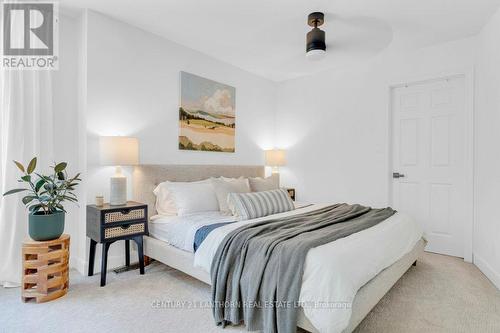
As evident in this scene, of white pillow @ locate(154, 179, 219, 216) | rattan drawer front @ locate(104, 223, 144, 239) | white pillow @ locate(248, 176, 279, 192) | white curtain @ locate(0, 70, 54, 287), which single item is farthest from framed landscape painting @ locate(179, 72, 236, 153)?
white curtain @ locate(0, 70, 54, 287)

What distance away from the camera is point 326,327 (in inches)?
59.8

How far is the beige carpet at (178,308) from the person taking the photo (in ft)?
6.44

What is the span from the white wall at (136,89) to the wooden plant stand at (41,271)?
65cm

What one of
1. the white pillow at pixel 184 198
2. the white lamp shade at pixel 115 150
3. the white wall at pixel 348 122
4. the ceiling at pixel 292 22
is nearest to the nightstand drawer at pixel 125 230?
the white pillow at pixel 184 198

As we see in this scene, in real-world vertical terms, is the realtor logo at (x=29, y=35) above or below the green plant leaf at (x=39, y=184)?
above

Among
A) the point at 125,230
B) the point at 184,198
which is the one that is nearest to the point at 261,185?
the point at 184,198

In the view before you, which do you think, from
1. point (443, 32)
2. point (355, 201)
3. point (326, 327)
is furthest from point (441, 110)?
point (326, 327)

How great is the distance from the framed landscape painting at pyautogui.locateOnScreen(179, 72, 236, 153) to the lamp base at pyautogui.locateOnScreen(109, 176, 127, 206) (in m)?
0.98

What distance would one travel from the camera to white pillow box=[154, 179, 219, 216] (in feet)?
9.84

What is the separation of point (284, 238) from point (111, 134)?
2138 millimetres

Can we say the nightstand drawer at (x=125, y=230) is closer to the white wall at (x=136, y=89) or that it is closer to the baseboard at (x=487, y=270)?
the white wall at (x=136, y=89)

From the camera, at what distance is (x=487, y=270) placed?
2881 mm

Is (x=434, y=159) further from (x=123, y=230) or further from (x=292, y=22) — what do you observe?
(x=123, y=230)

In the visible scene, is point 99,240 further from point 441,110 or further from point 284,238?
point 441,110
